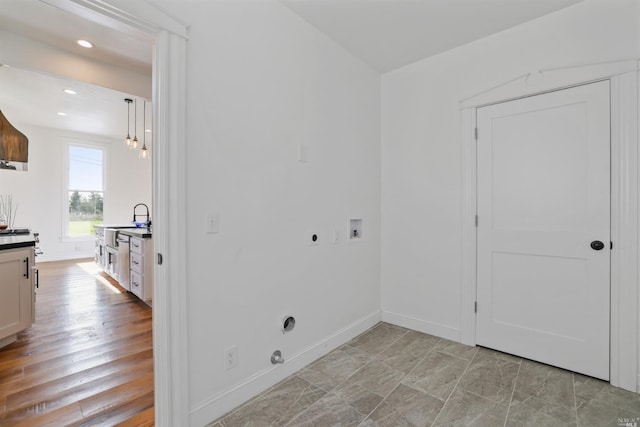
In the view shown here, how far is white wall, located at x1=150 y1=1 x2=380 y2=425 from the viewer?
5.36 feet

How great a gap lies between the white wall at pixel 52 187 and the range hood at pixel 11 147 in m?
4.23

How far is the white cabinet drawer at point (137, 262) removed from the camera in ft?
11.5

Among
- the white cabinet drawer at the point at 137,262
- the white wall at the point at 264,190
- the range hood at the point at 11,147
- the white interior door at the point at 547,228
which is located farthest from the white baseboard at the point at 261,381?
the range hood at the point at 11,147

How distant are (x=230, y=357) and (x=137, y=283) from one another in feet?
8.38

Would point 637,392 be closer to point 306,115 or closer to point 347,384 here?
point 347,384

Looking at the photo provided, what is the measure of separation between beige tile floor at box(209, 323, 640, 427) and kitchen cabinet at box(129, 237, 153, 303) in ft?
7.64

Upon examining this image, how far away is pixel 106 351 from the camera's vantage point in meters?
2.50

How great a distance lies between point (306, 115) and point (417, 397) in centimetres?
213

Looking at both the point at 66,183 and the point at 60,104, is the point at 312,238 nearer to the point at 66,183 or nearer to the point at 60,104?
the point at 60,104

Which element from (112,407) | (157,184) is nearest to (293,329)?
(112,407)

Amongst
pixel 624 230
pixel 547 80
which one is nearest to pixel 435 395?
pixel 624 230

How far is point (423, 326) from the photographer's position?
285 cm

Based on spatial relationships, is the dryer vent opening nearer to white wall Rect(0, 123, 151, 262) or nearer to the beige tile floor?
the beige tile floor

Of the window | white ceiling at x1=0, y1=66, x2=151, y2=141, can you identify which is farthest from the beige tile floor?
the window
